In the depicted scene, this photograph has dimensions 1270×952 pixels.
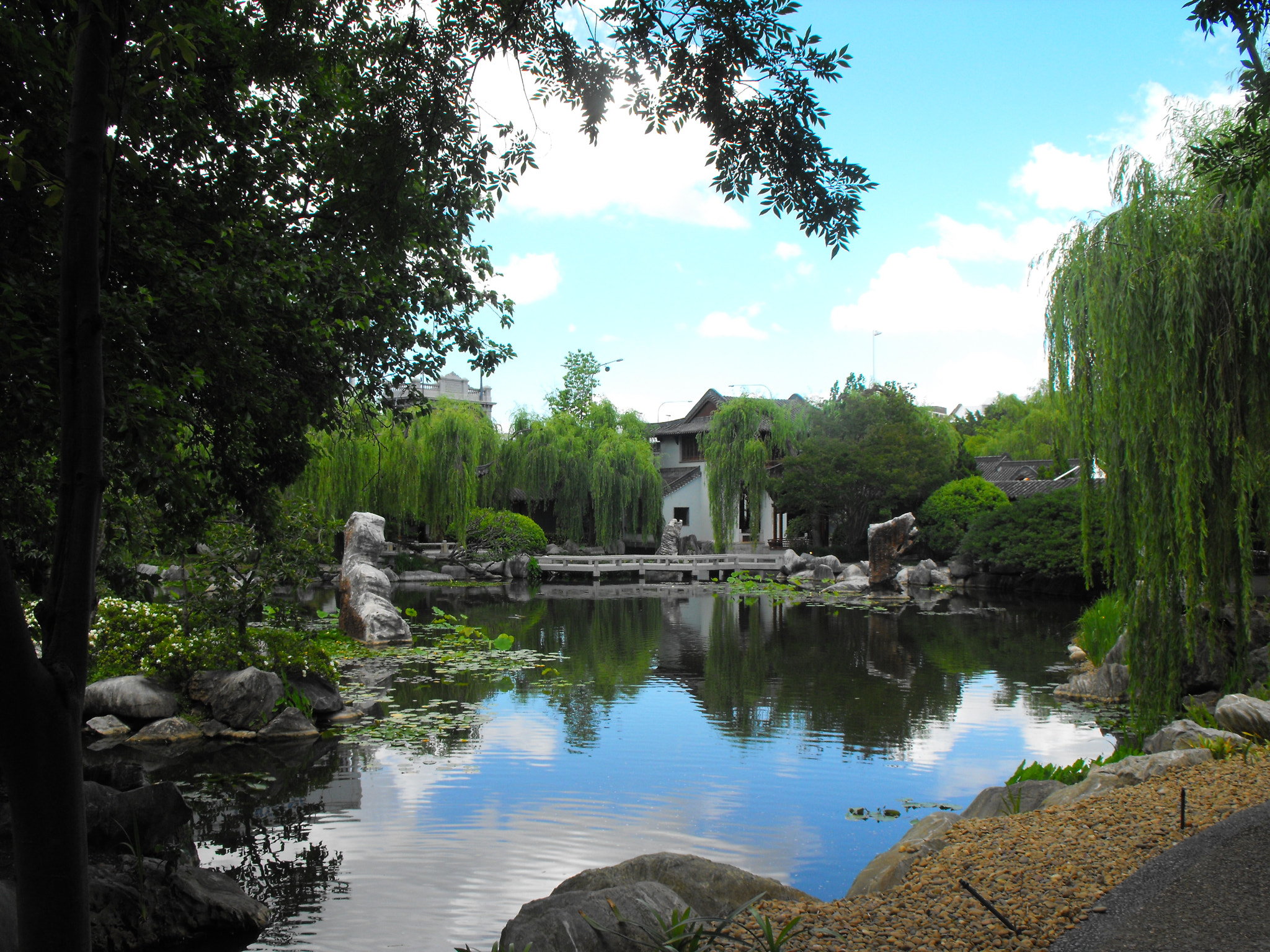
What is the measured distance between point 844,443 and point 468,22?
27195 millimetres

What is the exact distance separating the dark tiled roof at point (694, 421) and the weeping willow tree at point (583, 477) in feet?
23.7

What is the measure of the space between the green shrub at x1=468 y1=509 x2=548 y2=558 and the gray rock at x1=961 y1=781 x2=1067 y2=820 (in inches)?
896

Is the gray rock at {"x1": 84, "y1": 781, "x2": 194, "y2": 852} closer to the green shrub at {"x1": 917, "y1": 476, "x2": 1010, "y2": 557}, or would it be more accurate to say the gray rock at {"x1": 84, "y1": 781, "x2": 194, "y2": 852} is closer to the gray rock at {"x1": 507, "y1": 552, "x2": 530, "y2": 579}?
the gray rock at {"x1": 507, "y1": 552, "x2": 530, "y2": 579}

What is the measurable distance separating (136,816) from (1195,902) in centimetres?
524

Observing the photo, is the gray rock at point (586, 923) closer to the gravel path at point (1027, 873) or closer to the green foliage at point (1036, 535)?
the gravel path at point (1027, 873)

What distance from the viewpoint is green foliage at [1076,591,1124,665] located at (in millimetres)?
11830

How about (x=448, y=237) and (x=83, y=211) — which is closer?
(x=83, y=211)

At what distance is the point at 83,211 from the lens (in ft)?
7.12

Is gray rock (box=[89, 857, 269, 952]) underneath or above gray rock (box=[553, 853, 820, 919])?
underneath

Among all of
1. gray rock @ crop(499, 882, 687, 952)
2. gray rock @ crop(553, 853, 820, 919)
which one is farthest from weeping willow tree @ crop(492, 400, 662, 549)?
gray rock @ crop(499, 882, 687, 952)

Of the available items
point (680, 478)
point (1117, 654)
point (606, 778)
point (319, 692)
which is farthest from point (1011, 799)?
point (680, 478)

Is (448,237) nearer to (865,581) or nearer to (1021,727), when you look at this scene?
(1021,727)

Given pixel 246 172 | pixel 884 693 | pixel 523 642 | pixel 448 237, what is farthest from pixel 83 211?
pixel 523 642

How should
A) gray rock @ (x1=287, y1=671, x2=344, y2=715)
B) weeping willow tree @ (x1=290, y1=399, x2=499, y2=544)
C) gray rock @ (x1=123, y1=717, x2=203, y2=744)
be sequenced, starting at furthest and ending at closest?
1. weeping willow tree @ (x1=290, y1=399, x2=499, y2=544)
2. gray rock @ (x1=287, y1=671, x2=344, y2=715)
3. gray rock @ (x1=123, y1=717, x2=203, y2=744)
